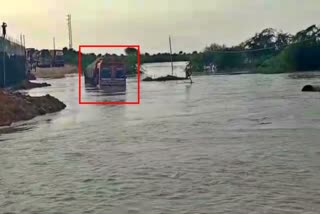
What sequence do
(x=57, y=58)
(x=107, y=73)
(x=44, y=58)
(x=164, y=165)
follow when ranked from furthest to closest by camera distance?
(x=57, y=58) → (x=44, y=58) → (x=107, y=73) → (x=164, y=165)

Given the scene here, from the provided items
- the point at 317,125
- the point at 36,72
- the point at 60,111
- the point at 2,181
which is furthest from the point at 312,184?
the point at 36,72

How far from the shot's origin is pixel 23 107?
21.6 meters

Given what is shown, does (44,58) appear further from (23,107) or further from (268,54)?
(23,107)

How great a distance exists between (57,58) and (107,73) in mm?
40344

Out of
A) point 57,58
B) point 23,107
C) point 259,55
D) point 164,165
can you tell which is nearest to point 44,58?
point 57,58

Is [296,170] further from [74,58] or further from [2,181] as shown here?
[74,58]

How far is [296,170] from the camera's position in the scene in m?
9.73

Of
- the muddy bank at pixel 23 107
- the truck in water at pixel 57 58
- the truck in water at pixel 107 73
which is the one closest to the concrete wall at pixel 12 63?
the truck in water at pixel 107 73

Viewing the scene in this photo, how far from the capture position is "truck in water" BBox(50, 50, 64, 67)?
265 feet

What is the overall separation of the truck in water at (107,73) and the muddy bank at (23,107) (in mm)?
16449

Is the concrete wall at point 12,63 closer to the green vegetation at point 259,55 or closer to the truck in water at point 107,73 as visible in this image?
the truck in water at point 107,73

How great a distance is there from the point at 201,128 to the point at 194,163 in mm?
5528

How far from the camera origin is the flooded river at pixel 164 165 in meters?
7.74

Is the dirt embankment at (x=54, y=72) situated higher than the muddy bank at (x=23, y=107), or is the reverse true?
the muddy bank at (x=23, y=107)
